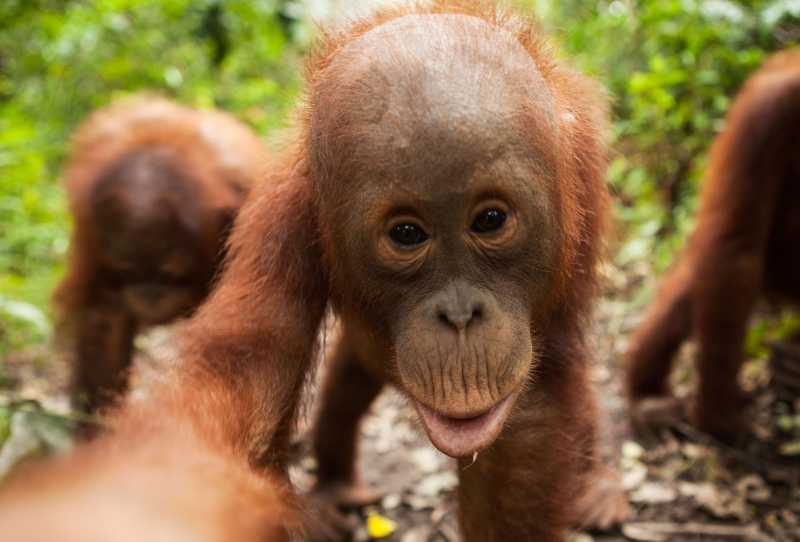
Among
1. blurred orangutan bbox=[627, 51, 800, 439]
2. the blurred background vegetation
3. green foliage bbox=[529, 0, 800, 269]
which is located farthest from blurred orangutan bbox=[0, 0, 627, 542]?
the blurred background vegetation

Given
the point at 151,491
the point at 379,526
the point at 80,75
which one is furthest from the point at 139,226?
the point at 80,75

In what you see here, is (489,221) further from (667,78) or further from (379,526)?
(667,78)

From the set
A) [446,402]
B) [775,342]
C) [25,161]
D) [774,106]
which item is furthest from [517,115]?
[25,161]

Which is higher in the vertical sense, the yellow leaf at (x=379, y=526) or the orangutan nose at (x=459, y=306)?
the orangutan nose at (x=459, y=306)

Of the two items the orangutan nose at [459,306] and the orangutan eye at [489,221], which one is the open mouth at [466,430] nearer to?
the orangutan nose at [459,306]

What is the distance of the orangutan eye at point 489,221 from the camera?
2105 millimetres

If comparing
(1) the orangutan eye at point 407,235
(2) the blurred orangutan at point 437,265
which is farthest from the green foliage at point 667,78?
(1) the orangutan eye at point 407,235

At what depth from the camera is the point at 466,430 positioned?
6.88ft

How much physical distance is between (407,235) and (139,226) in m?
2.28

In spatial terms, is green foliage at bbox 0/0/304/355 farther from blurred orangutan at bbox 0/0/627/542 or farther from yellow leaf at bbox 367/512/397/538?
blurred orangutan at bbox 0/0/627/542

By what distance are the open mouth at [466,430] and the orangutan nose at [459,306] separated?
237 mm

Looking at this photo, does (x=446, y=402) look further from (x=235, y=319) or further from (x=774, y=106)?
(x=774, y=106)

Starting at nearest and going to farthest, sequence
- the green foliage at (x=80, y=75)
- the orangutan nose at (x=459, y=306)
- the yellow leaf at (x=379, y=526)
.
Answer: the orangutan nose at (x=459, y=306), the yellow leaf at (x=379, y=526), the green foliage at (x=80, y=75)

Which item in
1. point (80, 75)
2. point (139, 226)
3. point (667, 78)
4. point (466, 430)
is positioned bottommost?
point (466, 430)
